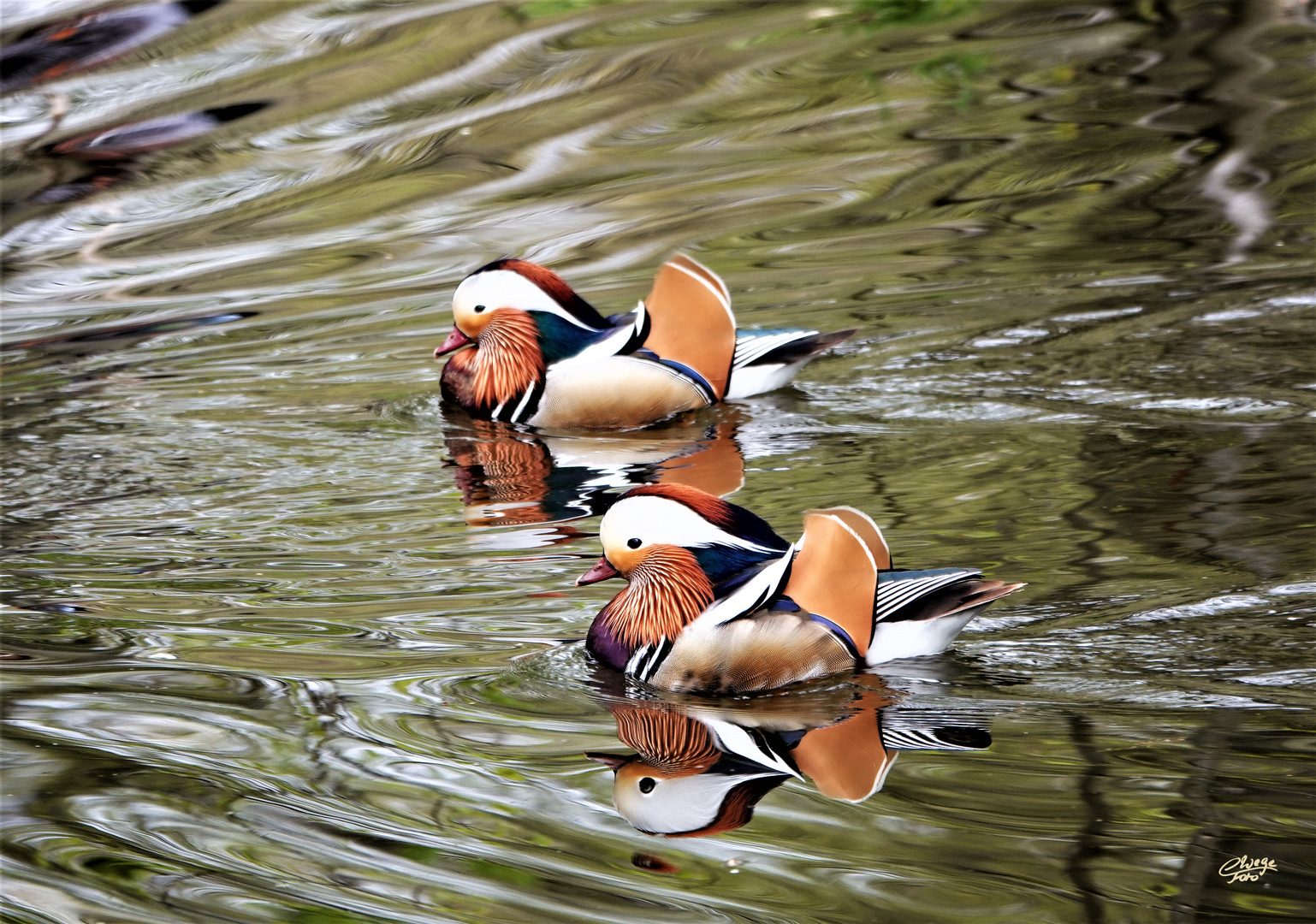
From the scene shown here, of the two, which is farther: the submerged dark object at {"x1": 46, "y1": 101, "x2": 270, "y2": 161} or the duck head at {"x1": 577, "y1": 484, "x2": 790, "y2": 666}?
the submerged dark object at {"x1": 46, "y1": 101, "x2": 270, "y2": 161}

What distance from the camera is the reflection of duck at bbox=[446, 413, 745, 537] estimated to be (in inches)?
246

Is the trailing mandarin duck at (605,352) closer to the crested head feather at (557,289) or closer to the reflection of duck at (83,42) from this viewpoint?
the crested head feather at (557,289)

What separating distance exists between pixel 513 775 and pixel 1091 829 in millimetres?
1331

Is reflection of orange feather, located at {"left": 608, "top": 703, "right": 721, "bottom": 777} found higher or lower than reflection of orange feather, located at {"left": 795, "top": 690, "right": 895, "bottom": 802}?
higher

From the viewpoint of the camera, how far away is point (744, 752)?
4.09 metres

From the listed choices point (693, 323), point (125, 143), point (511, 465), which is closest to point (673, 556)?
point (511, 465)

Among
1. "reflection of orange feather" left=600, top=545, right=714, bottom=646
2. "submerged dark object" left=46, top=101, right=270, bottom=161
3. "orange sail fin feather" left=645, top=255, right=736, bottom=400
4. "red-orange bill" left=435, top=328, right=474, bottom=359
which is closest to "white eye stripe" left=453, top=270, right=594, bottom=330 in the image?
"red-orange bill" left=435, top=328, right=474, bottom=359

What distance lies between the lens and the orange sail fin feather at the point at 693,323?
708cm

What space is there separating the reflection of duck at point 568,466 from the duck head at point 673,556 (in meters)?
1.33

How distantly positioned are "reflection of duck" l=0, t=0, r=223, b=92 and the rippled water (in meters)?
0.16

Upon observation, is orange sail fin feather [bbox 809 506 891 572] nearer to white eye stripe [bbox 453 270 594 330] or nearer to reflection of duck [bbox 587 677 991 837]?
reflection of duck [bbox 587 677 991 837]

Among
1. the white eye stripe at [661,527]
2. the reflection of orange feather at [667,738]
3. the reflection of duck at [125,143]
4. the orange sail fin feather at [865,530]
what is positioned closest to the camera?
the reflection of orange feather at [667,738]

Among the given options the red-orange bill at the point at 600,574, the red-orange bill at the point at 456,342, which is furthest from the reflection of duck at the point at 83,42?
the red-orange bill at the point at 600,574

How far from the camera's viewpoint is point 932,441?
6.55 metres
